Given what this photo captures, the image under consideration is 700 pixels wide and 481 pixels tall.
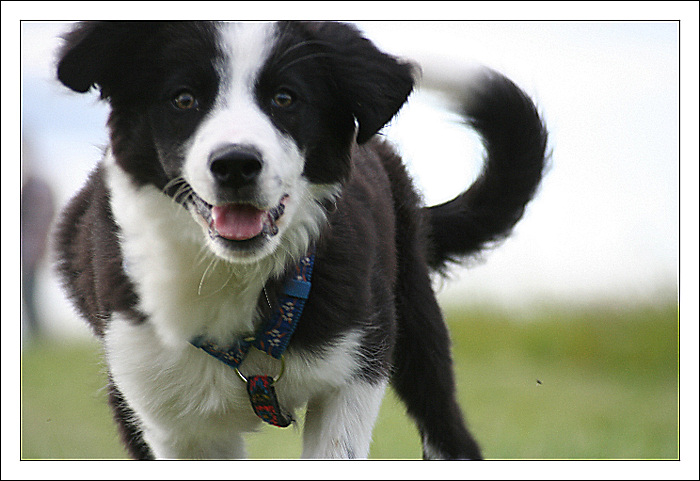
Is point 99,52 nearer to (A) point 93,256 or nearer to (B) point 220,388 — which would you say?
(A) point 93,256

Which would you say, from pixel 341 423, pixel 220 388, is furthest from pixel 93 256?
pixel 341 423

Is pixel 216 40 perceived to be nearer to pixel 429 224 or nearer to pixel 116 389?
pixel 116 389

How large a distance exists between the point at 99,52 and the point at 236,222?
2.68 ft

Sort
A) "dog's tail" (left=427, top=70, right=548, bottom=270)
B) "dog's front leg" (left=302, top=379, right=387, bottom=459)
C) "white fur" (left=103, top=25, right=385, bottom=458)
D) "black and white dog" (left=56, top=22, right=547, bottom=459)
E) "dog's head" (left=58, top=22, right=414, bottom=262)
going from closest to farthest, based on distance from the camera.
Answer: "dog's head" (left=58, top=22, right=414, bottom=262) < "black and white dog" (left=56, top=22, right=547, bottom=459) < "white fur" (left=103, top=25, right=385, bottom=458) < "dog's front leg" (left=302, top=379, right=387, bottom=459) < "dog's tail" (left=427, top=70, right=548, bottom=270)

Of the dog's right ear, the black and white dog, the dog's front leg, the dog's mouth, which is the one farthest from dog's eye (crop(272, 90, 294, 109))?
the dog's front leg

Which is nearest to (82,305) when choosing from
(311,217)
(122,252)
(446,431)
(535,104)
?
(122,252)

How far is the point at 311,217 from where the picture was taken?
293cm

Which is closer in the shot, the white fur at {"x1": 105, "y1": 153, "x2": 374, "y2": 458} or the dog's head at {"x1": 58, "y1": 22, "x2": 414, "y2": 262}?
Result: the dog's head at {"x1": 58, "y1": 22, "x2": 414, "y2": 262}

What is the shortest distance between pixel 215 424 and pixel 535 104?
242 centimetres

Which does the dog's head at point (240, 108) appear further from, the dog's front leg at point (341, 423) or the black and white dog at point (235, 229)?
the dog's front leg at point (341, 423)

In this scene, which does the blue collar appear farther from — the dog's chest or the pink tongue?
the pink tongue

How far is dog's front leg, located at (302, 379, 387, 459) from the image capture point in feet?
9.82

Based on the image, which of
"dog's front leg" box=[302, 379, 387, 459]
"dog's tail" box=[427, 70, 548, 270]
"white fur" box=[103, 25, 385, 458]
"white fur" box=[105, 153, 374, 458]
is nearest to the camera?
"white fur" box=[103, 25, 385, 458]

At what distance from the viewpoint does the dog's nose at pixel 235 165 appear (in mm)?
2402
